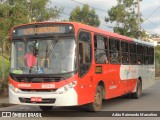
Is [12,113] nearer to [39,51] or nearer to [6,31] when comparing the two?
[39,51]

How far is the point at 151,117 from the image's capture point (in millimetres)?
11797

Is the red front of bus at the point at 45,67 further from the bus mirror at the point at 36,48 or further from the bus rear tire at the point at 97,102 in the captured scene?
the bus rear tire at the point at 97,102

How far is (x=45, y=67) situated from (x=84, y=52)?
1.34 m

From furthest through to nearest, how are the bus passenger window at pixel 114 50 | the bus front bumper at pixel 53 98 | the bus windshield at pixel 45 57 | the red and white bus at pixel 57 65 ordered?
the bus passenger window at pixel 114 50 → the bus windshield at pixel 45 57 → the red and white bus at pixel 57 65 → the bus front bumper at pixel 53 98

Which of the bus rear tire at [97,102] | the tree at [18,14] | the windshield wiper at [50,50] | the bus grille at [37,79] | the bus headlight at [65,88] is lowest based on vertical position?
the bus rear tire at [97,102]

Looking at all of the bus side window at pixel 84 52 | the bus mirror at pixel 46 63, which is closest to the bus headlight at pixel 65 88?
the bus side window at pixel 84 52

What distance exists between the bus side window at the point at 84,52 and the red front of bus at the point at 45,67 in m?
0.31

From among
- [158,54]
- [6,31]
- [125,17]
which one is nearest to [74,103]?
[6,31]

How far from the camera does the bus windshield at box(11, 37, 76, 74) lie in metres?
11.1

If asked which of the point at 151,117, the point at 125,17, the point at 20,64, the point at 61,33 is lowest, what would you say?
the point at 151,117

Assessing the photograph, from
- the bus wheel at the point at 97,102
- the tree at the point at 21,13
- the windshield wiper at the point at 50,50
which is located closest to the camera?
the windshield wiper at the point at 50,50

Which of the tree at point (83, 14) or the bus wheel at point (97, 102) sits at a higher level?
the tree at point (83, 14)

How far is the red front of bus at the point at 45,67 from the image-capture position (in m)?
10.9

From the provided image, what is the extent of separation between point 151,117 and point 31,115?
3803 millimetres
